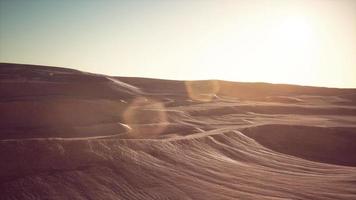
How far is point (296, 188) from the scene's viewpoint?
6.28 meters

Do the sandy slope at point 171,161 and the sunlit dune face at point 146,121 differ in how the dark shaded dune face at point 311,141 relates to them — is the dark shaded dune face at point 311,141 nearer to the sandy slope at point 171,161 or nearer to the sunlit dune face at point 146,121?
the sandy slope at point 171,161

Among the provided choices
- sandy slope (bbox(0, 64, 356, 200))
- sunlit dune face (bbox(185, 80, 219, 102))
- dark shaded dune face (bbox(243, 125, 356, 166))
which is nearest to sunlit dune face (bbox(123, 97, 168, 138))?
sandy slope (bbox(0, 64, 356, 200))

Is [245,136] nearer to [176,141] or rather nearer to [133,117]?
[176,141]

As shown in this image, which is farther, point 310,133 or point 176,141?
point 310,133

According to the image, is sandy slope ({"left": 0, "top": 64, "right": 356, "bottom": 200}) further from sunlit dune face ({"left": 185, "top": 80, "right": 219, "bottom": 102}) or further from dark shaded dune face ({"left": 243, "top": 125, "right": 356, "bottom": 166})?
sunlit dune face ({"left": 185, "top": 80, "right": 219, "bottom": 102})

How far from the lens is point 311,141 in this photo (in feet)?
37.0

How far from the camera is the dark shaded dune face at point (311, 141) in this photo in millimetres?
10220

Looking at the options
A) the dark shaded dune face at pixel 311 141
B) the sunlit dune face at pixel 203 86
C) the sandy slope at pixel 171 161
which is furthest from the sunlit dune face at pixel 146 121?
the sunlit dune face at pixel 203 86

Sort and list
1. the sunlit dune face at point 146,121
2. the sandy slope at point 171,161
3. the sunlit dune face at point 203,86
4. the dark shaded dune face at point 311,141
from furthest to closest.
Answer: the sunlit dune face at point 203,86
the sunlit dune face at point 146,121
the dark shaded dune face at point 311,141
the sandy slope at point 171,161

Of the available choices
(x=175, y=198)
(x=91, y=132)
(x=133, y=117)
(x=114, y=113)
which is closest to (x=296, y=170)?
(x=175, y=198)

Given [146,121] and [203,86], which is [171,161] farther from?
[203,86]

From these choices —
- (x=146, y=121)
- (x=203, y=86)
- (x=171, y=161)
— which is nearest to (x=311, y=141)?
(x=171, y=161)

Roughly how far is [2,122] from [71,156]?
9918mm

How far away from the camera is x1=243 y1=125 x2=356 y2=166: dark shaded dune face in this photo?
10.2m
